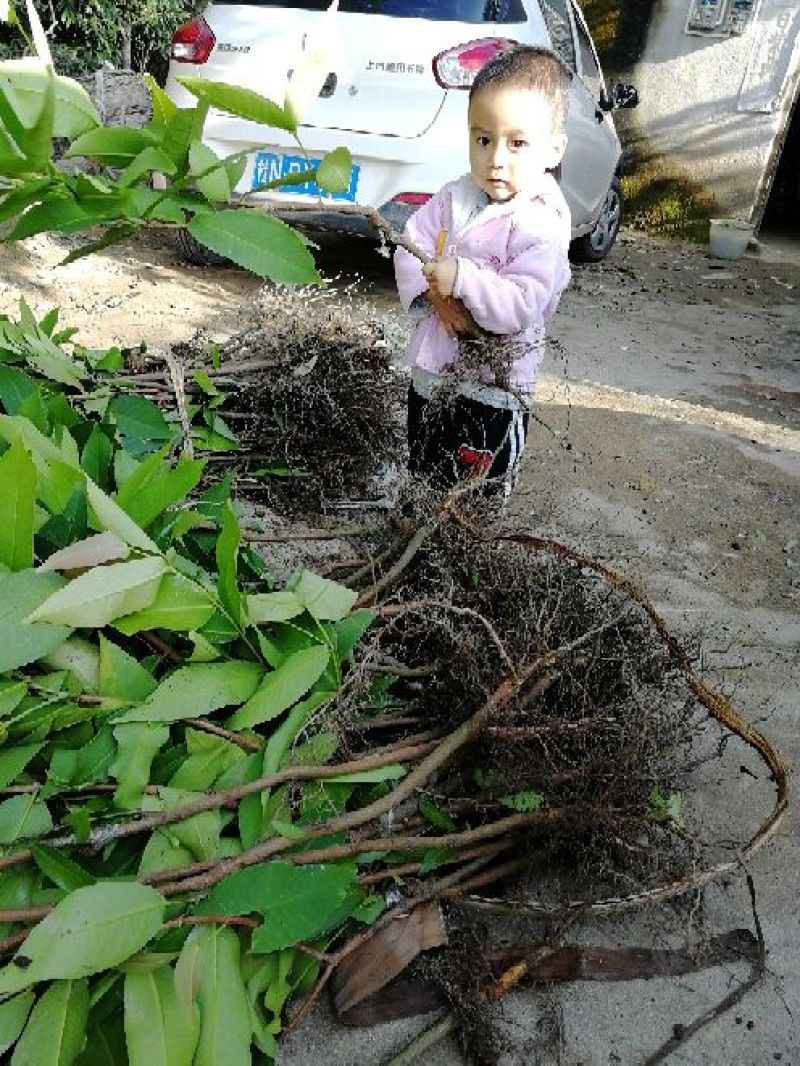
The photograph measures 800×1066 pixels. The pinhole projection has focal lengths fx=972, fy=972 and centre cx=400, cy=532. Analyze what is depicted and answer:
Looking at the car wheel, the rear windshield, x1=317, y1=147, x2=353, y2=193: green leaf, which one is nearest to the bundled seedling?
x1=317, y1=147, x2=353, y2=193: green leaf

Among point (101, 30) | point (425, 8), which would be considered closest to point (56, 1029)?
point (425, 8)

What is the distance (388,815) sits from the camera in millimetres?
1488

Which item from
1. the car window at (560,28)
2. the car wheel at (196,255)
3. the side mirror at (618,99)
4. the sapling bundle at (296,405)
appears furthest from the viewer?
the side mirror at (618,99)

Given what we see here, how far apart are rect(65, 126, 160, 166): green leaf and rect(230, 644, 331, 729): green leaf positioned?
725 mm

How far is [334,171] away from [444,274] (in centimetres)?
82

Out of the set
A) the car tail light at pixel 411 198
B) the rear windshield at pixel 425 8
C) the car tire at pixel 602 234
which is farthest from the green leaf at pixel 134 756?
the car tire at pixel 602 234

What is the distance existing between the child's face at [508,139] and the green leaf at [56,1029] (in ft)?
5.76

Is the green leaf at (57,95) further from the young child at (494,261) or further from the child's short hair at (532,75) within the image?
the child's short hair at (532,75)

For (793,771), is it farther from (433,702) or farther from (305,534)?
(305,534)

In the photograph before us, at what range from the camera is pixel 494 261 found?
219 cm

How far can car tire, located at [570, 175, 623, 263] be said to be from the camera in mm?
7664

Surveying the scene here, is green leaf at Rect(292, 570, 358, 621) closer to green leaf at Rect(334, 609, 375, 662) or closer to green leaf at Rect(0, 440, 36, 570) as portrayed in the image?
green leaf at Rect(334, 609, 375, 662)

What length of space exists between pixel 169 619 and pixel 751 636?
1.94m

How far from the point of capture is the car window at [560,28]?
5.92 meters
